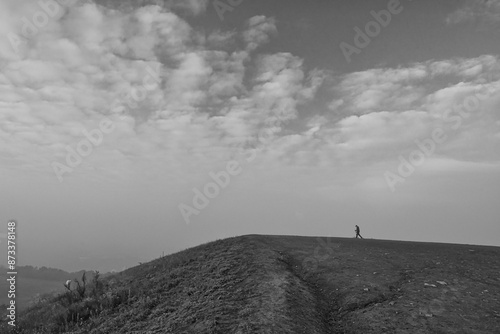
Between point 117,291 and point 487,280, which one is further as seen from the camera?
point 117,291

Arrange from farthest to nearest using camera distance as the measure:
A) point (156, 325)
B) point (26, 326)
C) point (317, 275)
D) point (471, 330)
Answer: point (26, 326), point (317, 275), point (156, 325), point (471, 330)

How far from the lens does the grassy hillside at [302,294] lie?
11312 mm

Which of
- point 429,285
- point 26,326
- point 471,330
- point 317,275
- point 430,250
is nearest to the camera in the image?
point 471,330

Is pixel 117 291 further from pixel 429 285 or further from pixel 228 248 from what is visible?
pixel 429 285

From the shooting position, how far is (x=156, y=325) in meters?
12.5

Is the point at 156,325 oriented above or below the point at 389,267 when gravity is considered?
below

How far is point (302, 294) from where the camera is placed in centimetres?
1376

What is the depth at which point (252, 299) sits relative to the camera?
1283 cm

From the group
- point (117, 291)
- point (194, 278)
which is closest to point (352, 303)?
point (194, 278)

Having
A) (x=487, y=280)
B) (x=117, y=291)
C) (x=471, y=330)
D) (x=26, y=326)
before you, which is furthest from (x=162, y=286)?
(x=487, y=280)

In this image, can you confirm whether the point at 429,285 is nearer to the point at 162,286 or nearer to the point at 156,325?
the point at 156,325

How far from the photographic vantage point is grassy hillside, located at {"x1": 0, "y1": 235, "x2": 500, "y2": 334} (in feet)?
37.1

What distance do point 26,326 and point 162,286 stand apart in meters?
8.48

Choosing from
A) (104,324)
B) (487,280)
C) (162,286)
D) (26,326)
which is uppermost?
(487,280)
